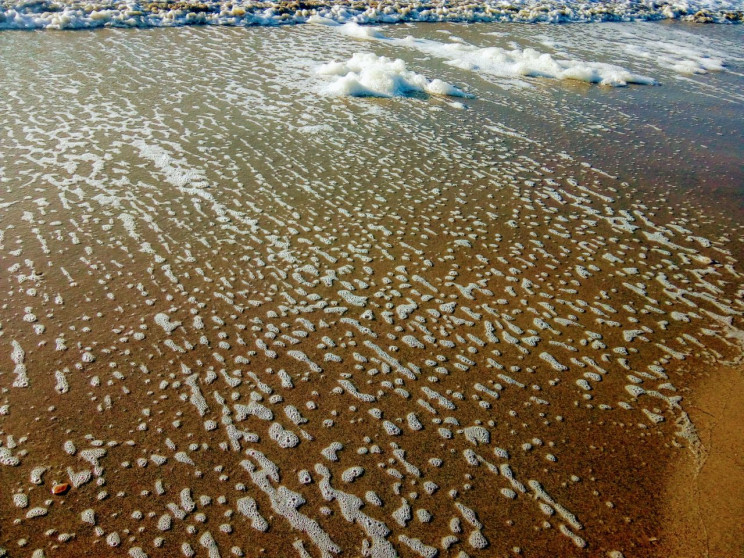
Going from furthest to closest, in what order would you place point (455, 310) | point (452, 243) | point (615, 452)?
1. point (452, 243)
2. point (455, 310)
3. point (615, 452)

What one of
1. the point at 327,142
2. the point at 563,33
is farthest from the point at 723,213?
the point at 563,33

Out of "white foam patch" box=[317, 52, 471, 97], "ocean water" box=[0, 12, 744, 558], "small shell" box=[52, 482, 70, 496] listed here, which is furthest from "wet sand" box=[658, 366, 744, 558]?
"white foam patch" box=[317, 52, 471, 97]

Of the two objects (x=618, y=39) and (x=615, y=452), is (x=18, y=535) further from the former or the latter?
(x=618, y=39)

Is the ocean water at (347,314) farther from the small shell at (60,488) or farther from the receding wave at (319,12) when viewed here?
the receding wave at (319,12)

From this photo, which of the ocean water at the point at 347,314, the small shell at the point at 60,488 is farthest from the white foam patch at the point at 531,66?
the small shell at the point at 60,488

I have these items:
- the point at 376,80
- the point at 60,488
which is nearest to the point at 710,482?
the point at 60,488

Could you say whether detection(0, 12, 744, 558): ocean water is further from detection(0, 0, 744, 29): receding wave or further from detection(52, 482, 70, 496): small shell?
detection(0, 0, 744, 29): receding wave

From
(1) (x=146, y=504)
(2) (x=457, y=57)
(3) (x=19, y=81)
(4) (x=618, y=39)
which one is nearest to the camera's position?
(1) (x=146, y=504)
